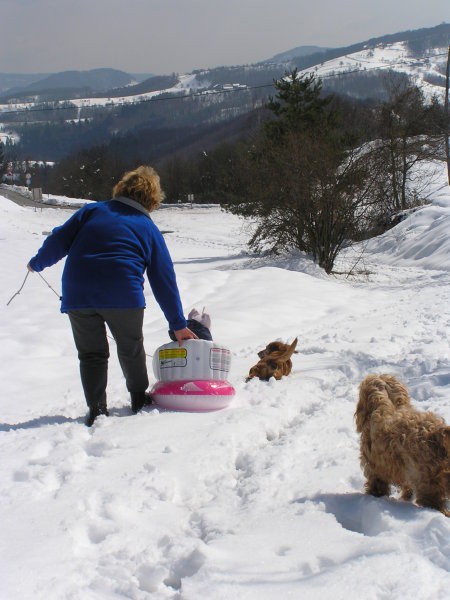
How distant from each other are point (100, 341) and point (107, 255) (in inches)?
26.2

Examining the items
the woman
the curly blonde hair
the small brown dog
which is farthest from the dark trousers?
the small brown dog

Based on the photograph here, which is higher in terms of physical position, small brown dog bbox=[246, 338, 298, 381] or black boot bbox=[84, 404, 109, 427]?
black boot bbox=[84, 404, 109, 427]

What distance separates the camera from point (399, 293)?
13.5 meters

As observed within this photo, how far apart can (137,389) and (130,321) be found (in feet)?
2.19

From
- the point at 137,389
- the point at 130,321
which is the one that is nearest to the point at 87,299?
the point at 130,321

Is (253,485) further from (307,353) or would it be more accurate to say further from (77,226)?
(307,353)

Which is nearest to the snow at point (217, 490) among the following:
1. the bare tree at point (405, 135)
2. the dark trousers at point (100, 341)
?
the dark trousers at point (100, 341)

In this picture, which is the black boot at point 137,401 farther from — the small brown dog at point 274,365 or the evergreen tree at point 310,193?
the evergreen tree at point 310,193

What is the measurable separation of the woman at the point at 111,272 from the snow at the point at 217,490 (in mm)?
458

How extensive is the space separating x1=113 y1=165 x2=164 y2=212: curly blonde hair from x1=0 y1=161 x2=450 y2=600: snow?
1667 millimetres

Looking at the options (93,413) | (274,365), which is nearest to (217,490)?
(93,413)

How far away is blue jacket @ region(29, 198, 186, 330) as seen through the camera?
405cm

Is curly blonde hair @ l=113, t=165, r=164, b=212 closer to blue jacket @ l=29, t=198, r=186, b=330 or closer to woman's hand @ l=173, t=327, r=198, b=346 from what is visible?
blue jacket @ l=29, t=198, r=186, b=330

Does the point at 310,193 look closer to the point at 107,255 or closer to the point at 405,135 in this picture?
the point at 107,255
